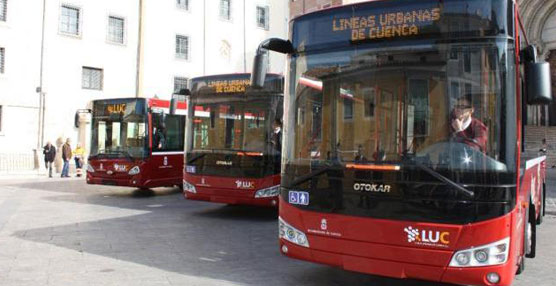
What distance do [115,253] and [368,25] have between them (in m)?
4.60

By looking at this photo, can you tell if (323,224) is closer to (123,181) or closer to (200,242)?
(200,242)

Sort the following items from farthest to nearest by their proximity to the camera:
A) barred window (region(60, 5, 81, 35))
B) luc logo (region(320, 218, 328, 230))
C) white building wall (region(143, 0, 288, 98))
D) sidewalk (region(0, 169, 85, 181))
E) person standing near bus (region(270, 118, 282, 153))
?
white building wall (region(143, 0, 288, 98)) → barred window (region(60, 5, 81, 35)) → sidewalk (region(0, 169, 85, 181)) → person standing near bus (region(270, 118, 282, 153)) → luc logo (region(320, 218, 328, 230))

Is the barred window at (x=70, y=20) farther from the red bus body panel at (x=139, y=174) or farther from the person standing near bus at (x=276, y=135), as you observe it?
the person standing near bus at (x=276, y=135)

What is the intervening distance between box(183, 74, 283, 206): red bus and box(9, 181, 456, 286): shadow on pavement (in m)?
0.64

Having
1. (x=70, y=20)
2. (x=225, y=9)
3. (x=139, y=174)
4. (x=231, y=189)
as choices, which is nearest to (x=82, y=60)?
(x=70, y=20)

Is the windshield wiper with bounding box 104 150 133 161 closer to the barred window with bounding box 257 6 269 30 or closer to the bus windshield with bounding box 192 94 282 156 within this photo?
the bus windshield with bounding box 192 94 282 156

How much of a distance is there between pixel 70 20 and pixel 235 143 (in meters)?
22.2

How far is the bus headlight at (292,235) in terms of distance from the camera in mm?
5215

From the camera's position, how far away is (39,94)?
88.7 feet

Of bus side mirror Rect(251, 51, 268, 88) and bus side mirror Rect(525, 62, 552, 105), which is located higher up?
bus side mirror Rect(251, 51, 268, 88)

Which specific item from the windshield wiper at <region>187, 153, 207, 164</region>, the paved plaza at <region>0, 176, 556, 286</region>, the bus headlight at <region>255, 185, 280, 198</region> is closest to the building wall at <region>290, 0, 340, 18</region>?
the paved plaza at <region>0, 176, 556, 286</region>

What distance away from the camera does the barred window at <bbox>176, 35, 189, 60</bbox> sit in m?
33.2

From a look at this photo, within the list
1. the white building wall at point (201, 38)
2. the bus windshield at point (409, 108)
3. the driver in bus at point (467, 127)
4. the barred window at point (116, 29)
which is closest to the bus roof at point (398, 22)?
the bus windshield at point (409, 108)

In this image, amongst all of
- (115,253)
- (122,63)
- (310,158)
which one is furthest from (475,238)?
(122,63)
